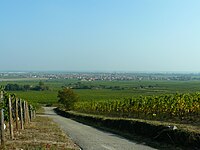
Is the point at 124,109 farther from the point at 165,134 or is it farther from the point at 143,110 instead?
the point at 165,134

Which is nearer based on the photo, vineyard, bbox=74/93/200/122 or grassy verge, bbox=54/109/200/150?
grassy verge, bbox=54/109/200/150

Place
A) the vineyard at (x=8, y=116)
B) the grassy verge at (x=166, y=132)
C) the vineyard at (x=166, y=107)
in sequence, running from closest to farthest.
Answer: the vineyard at (x=8, y=116)
the grassy verge at (x=166, y=132)
the vineyard at (x=166, y=107)

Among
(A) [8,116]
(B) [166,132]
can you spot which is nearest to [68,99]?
(A) [8,116]

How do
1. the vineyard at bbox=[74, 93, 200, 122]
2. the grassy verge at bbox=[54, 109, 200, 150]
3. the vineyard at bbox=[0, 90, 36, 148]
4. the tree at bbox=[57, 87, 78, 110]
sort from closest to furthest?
the vineyard at bbox=[0, 90, 36, 148]
the grassy verge at bbox=[54, 109, 200, 150]
the vineyard at bbox=[74, 93, 200, 122]
the tree at bbox=[57, 87, 78, 110]

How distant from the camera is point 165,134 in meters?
19.5

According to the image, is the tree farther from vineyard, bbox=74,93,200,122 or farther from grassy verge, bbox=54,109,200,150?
grassy verge, bbox=54,109,200,150

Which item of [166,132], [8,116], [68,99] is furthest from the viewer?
[68,99]

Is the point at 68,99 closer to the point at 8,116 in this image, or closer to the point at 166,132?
the point at 8,116

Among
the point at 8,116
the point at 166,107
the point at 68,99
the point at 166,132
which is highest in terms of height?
the point at 8,116

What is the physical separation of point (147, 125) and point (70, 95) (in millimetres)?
64339

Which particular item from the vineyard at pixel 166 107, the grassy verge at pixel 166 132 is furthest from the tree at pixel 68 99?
the grassy verge at pixel 166 132

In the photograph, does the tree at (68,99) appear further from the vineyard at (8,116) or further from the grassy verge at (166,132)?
the vineyard at (8,116)

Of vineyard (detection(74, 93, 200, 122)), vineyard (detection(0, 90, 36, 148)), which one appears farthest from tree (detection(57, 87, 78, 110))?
vineyard (detection(0, 90, 36, 148))

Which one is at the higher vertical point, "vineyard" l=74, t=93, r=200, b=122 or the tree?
"vineyard" l=74, t=93, r=200, b=122
